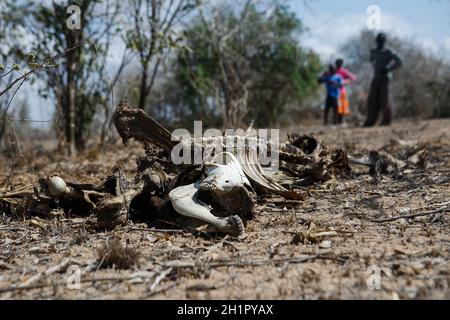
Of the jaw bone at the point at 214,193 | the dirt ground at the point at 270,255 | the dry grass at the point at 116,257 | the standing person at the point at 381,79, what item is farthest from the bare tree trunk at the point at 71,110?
the standing person at the point at 381,79

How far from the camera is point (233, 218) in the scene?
2758 millimetres

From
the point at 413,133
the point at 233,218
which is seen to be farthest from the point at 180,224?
the point at 413,133

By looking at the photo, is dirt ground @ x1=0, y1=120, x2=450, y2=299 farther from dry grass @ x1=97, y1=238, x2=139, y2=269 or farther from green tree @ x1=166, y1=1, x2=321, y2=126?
green tree @ x1=166, y1=1, x2=321, y2=126

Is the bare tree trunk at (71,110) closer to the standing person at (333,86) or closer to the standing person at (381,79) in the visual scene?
the standing person at (333,86)

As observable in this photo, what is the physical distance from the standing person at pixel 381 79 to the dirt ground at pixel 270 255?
20.9 ft

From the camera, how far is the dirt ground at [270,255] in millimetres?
2096

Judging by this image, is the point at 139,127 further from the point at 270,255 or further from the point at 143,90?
the point at 143,90

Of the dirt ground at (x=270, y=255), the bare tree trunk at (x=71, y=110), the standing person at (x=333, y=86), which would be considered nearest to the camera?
the dirt ground at (x=270, y=255)

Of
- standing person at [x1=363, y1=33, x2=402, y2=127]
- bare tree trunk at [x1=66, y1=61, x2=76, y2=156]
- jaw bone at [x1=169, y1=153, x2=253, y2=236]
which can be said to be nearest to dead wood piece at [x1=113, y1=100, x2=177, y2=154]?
jaw bone at [x1=169, y1=153, x2=253, y2=236]

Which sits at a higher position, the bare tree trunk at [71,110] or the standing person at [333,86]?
the standing person at [333,86]

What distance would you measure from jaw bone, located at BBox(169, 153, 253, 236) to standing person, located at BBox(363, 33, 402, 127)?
289 inches
